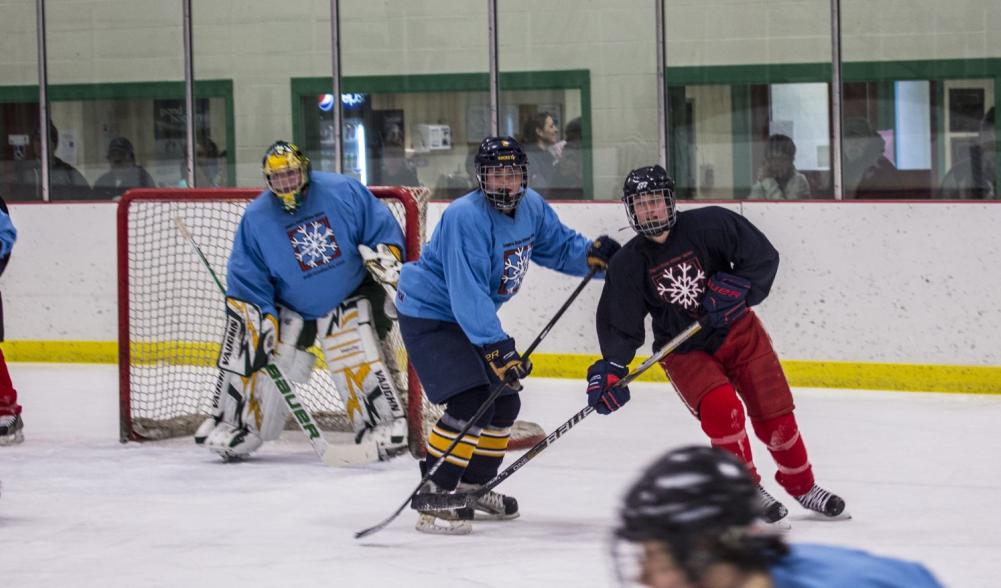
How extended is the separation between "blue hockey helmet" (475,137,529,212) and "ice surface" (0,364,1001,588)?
815 mm

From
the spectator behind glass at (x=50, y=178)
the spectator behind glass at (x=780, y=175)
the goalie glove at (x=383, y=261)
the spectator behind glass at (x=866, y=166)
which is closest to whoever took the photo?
the goalie glove at (x=383, y=261)

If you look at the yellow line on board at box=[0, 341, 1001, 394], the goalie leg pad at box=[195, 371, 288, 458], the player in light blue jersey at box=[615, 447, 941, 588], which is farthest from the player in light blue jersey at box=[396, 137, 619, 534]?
the player in light blue jersey at box=[615, 447, 941, 588]

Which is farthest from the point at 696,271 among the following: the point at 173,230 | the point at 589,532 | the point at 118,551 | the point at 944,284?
the point at 173,230

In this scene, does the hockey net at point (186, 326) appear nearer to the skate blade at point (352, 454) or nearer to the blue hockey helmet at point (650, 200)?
the skate blade at point (352, 454)

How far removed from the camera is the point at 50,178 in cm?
736

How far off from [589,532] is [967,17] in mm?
3253

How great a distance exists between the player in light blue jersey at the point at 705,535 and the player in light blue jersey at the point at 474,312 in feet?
7.51

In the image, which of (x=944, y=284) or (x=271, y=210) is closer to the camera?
(x=271, y=210)

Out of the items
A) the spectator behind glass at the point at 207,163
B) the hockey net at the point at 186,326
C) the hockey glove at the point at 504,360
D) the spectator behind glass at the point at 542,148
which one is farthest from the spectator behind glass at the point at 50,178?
the hockey glove at the point at 504,360

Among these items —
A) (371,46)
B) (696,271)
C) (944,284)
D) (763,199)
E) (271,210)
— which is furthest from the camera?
(371,46)

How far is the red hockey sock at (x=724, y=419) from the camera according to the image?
3.52 meters

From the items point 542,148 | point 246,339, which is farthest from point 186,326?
point 542,148

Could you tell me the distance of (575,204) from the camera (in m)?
6.38

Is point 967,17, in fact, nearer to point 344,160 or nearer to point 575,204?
point 575,204
